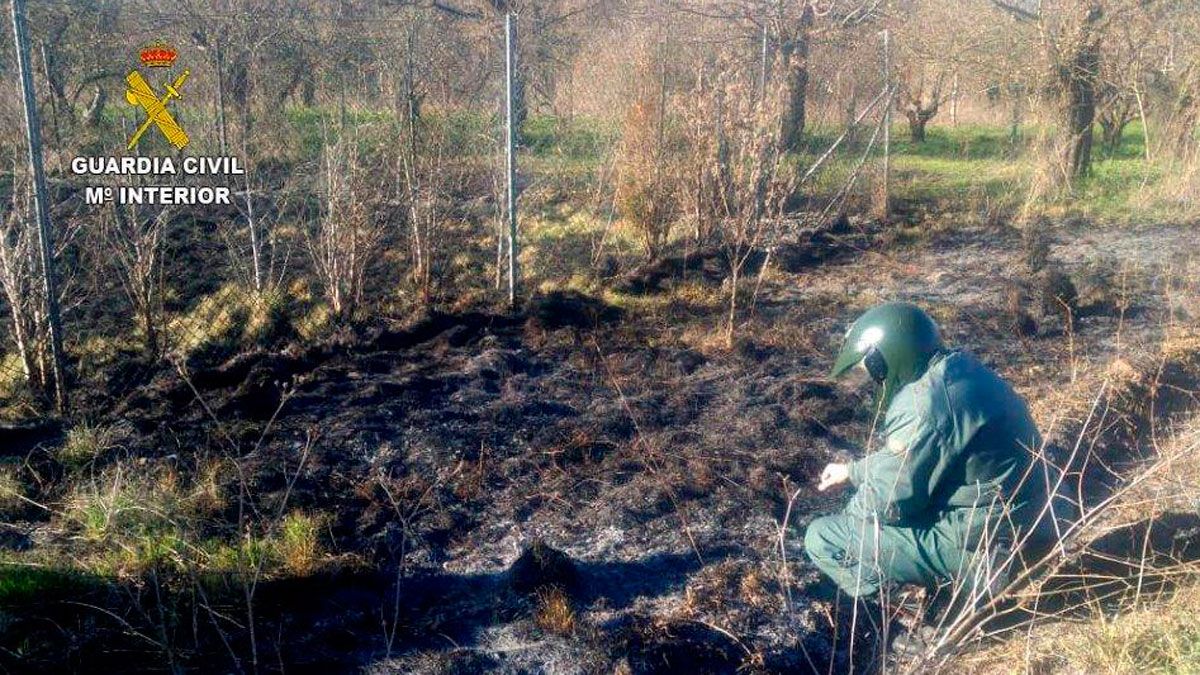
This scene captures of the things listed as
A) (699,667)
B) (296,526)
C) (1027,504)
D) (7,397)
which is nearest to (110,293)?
(7,397)

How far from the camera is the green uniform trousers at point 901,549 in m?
3.54

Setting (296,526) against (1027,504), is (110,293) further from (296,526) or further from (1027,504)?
(1027,504)

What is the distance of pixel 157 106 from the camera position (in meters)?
8.77

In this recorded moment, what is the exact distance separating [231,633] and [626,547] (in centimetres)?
169

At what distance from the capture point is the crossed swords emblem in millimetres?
8508

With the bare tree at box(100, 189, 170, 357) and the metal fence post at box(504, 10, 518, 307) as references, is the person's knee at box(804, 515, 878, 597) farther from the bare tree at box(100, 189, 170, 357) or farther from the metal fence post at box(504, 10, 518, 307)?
the bare tree at box(100, 189, 170, 357)

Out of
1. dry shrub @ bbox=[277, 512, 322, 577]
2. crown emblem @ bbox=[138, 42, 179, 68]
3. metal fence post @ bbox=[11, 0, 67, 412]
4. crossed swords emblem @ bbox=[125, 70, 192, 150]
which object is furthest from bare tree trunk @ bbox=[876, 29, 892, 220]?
dry shrub @ bbox=[277, 512, 322, 577]

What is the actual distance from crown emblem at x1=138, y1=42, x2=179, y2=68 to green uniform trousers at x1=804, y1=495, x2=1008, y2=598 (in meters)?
8.37

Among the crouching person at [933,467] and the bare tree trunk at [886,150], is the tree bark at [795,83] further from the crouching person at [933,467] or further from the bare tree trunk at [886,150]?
the crouching person at [933,467]

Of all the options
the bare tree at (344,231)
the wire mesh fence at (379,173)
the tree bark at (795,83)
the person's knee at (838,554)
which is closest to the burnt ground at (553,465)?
the person's knee at (838,554)

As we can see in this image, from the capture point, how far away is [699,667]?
355 centimetres

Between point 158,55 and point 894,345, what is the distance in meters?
8.63

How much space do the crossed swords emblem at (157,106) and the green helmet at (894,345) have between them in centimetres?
678

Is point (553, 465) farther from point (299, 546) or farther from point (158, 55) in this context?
point (158, 55)
